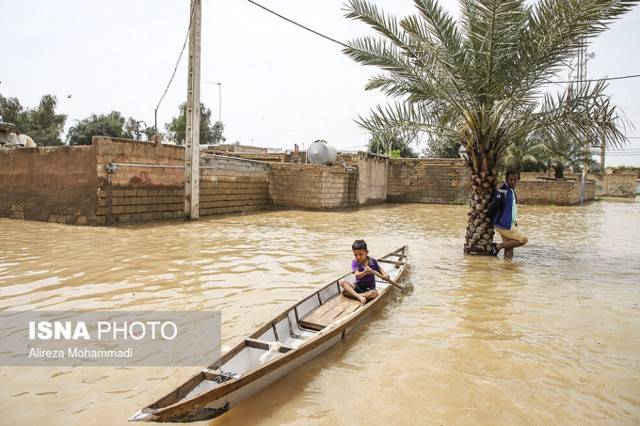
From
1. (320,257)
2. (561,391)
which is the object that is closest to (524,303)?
(561,391)

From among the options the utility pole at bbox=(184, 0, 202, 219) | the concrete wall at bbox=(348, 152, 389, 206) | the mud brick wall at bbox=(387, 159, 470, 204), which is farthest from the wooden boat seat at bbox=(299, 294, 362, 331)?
the mud brick wall at bbox=(387, 159, 470, 204)

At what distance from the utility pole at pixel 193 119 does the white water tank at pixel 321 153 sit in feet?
22.9

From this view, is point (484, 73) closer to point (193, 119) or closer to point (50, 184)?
point (193, 119)

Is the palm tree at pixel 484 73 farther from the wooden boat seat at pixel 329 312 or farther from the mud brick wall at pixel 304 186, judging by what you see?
the mud brick wall at pixel 304 186

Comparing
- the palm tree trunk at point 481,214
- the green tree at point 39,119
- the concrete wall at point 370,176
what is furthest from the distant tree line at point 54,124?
the palm tree trunk at point 481,214

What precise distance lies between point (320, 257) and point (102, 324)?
4.28 m

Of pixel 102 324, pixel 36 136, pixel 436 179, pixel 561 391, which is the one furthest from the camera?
pixel 36 136

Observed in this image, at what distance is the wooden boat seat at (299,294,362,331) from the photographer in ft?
13.0

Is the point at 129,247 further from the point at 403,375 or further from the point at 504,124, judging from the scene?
the point at 504,124

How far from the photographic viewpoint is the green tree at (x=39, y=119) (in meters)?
36.6

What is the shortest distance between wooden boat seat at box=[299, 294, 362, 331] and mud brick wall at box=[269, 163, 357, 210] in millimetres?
12569

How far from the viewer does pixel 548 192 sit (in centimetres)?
2394

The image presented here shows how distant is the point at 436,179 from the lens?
23812 millimetres

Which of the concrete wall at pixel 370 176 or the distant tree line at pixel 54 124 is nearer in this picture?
the concrete wall at pixel 370 176
